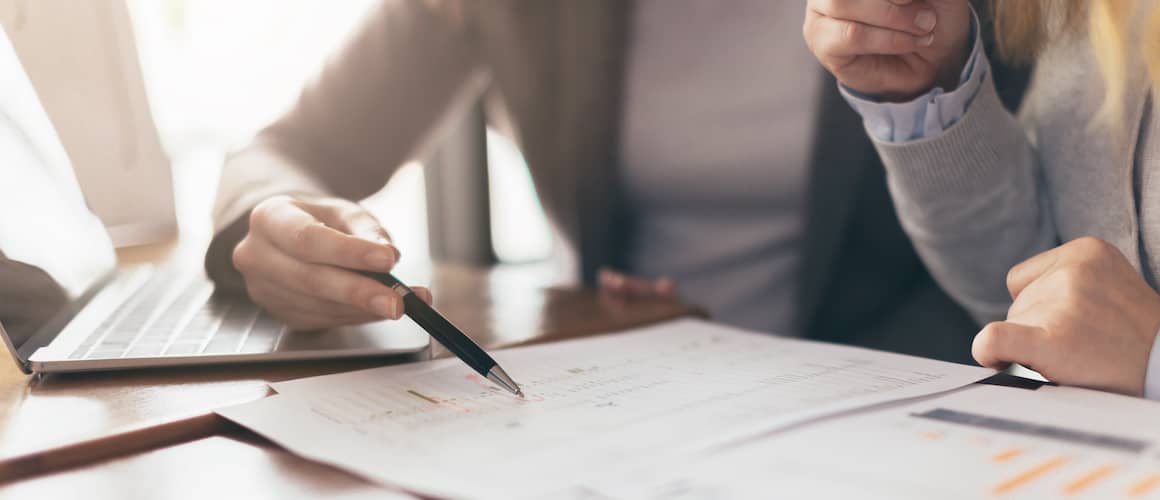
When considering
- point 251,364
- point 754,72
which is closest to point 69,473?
point 251,364

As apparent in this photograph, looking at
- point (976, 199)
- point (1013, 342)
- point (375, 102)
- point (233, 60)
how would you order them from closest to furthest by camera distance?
point (1013, 342)
point (976, 199)
point (375, 102)
point (233, 60)

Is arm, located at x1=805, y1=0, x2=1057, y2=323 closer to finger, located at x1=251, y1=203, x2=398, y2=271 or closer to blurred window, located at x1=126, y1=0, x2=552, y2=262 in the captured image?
finger, located at x1=251, y1=203, x2=398, y2=271

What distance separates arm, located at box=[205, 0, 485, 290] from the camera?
2.65 ft

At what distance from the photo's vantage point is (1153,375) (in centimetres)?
38

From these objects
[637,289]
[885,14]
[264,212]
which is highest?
[885,14]

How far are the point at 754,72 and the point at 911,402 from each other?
0.62 meters

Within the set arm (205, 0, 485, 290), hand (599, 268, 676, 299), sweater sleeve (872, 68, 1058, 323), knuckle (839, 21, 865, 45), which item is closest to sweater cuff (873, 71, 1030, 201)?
sweater sleeve (872, 68, 1058, 323)

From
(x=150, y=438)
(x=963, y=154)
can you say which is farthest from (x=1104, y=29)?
(x=150, y=438)

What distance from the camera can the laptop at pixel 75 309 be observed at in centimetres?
46

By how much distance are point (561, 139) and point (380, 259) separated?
58 centimetres

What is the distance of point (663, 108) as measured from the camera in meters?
1.00

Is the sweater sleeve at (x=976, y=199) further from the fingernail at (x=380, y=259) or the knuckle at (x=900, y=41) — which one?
the fingernail at (x=380, y=259)

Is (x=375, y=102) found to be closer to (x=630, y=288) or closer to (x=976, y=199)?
(x=630, y=288)

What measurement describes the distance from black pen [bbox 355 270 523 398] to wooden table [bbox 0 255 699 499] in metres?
0.06
